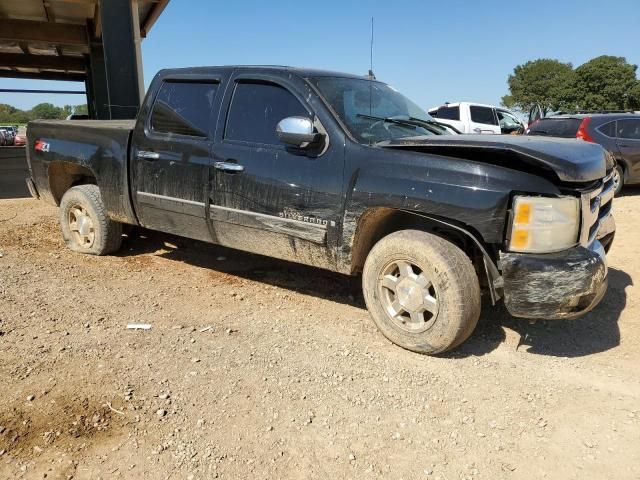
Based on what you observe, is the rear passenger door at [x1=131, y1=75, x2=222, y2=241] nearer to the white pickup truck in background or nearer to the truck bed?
the truck bed

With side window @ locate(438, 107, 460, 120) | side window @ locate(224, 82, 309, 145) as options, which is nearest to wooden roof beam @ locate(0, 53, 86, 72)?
side window @ locate(438, 107, 460, 120)

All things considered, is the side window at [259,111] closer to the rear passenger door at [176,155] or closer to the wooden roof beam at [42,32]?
the rear passenger door at [176,155]

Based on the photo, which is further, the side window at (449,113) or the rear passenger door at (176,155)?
the side window at (449,113)

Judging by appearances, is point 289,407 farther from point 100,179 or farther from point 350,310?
point 100,179

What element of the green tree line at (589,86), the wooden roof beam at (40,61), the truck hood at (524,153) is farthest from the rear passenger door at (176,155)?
the green tree line at (589,86)

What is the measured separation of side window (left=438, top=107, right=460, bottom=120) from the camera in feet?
45.2

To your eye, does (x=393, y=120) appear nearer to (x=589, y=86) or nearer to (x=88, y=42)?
(x=88, y=42)

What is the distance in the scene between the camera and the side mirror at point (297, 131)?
3410 mm

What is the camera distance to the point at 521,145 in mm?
3012

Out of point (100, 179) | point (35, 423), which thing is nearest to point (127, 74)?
point (100, 179)

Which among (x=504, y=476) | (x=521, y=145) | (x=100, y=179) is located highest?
(x=521, y=145)

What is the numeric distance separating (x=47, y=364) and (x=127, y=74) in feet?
24.3

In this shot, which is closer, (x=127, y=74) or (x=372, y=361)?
(x=372, y=361)

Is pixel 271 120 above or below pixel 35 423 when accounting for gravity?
above
